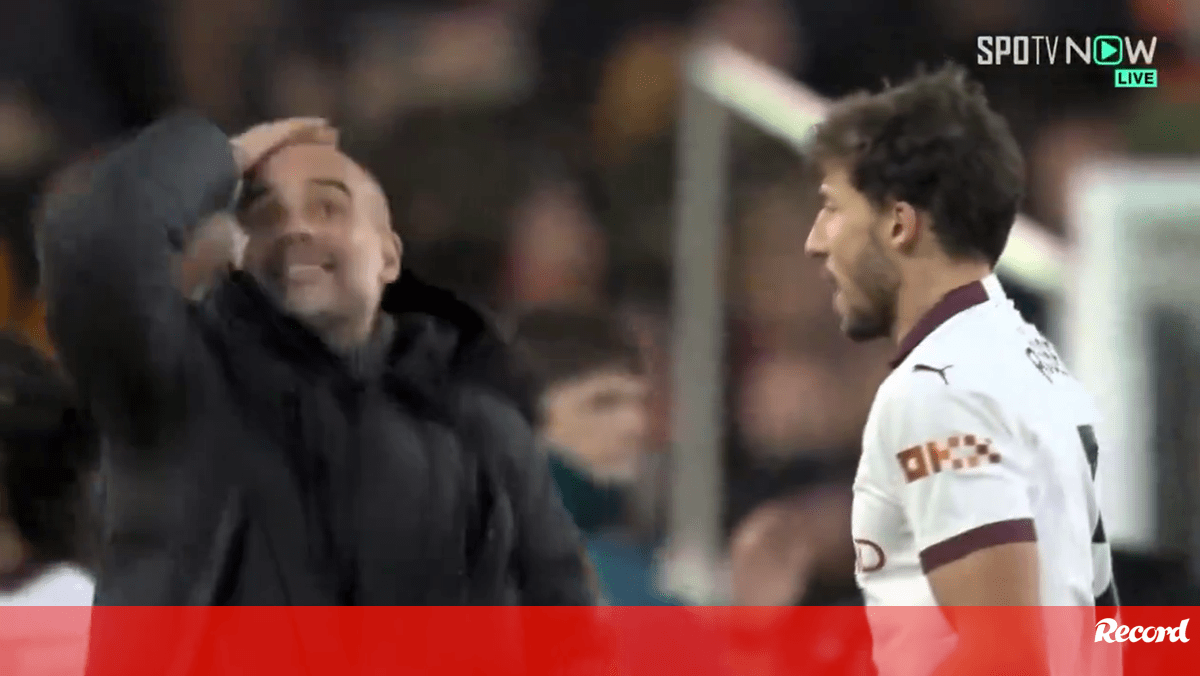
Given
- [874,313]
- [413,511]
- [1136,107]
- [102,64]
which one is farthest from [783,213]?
[102,64]

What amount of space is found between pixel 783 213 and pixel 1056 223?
364 millimetres

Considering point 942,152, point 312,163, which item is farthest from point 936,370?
point 312,163

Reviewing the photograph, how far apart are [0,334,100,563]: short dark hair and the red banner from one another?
99 millimetres

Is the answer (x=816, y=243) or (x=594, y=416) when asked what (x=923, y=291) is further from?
(x=594, y=416)

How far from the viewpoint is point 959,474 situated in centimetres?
170

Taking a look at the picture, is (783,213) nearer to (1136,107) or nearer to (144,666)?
(1136,107)

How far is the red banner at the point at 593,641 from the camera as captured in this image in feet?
5.74

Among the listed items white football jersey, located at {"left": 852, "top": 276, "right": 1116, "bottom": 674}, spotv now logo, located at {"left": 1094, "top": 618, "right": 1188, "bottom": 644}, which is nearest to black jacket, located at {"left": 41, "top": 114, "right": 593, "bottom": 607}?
white football jersey, located at {"left": 852, "top": 276, "right": 1116, "bottom": 674}

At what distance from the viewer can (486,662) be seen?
5.91 ft

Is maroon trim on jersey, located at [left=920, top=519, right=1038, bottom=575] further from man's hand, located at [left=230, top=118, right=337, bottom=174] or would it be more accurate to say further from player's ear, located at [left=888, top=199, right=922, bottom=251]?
man's hand, located at [left=230, top=118, right=337, bottom=174]

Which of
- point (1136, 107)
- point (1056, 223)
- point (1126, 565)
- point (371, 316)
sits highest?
point (1136, 107)

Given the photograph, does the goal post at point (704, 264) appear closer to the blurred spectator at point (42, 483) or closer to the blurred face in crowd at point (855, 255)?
the blurred face in crowd at point (855, 255)

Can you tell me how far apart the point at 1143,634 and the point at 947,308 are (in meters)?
0.52

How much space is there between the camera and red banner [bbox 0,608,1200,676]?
1749 mm
